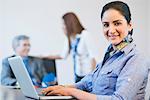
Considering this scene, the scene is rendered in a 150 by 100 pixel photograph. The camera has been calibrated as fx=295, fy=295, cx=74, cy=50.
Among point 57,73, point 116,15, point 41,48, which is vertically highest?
point 116,15

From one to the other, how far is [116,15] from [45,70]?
242 centimetres

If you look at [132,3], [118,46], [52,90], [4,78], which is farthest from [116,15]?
[132,3]

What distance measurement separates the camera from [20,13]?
153 inches

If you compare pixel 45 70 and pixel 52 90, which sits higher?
pixel 52 90

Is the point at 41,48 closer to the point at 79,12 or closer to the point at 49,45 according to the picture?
the point at 49,45

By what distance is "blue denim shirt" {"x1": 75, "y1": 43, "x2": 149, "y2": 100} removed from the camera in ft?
3.75

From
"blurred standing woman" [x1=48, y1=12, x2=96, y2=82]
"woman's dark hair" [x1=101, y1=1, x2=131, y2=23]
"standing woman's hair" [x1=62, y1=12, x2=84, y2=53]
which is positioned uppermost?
"woman's dark hair" [x1=101, y1=1, x2=131, y2=23]

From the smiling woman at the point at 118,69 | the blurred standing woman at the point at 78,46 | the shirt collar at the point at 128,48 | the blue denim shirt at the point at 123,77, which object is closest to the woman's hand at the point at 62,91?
the smiling woman at the point at 118,69

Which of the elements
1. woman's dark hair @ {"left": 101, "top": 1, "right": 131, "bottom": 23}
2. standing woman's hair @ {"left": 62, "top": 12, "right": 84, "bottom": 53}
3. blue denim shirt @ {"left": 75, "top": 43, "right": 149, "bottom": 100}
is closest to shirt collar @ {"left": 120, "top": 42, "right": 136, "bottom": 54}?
blue denim shirt @ {"left": 75, "top": 43, "right": 149, "bottom": 100}

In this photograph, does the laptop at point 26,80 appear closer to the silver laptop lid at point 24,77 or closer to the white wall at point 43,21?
the silver laptop lid at point 24,77

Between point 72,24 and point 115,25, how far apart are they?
263 centimetres

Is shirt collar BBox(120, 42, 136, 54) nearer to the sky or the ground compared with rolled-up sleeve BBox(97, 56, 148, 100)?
nearer to the sky

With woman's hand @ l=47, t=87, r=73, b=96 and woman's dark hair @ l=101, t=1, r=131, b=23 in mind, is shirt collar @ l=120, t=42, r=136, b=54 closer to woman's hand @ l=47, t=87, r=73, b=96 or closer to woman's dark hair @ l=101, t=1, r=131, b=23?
woman's dark hair @ l=101, t=1, r=131, b=23

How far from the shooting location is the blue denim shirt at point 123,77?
1144 mm
